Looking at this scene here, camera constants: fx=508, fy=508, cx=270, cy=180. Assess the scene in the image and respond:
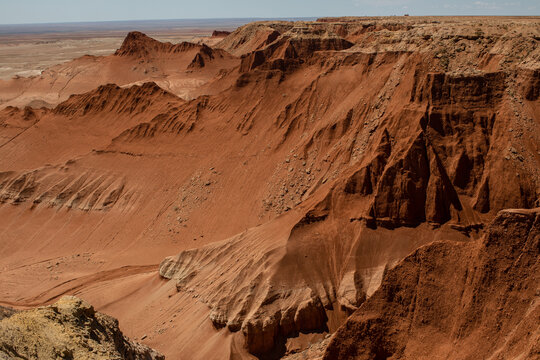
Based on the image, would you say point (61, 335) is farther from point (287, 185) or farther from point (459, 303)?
point (287, 185)

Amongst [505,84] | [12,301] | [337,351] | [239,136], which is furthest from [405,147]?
[12,301]

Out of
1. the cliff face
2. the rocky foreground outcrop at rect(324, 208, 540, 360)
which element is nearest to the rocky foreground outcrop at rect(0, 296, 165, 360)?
the rocky foreground outcrop at rect(324, 208, 540, 360)

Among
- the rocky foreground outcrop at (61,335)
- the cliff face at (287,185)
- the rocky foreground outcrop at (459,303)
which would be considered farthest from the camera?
the cliff face at (287,185)

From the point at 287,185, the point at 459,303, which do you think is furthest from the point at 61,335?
the point at 287,185

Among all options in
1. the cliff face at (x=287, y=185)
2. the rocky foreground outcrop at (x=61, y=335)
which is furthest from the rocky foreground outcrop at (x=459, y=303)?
the rocky foreground outcrop at (x=61, y=335)

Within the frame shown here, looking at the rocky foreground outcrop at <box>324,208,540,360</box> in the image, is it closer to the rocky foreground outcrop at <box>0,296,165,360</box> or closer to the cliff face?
the cliff face

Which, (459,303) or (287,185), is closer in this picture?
(459,303)

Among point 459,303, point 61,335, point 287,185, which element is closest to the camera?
point 61,335

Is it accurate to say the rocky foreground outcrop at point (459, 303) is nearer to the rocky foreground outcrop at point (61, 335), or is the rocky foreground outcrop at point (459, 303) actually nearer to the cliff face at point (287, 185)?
the cliff face at point (287, 185)
